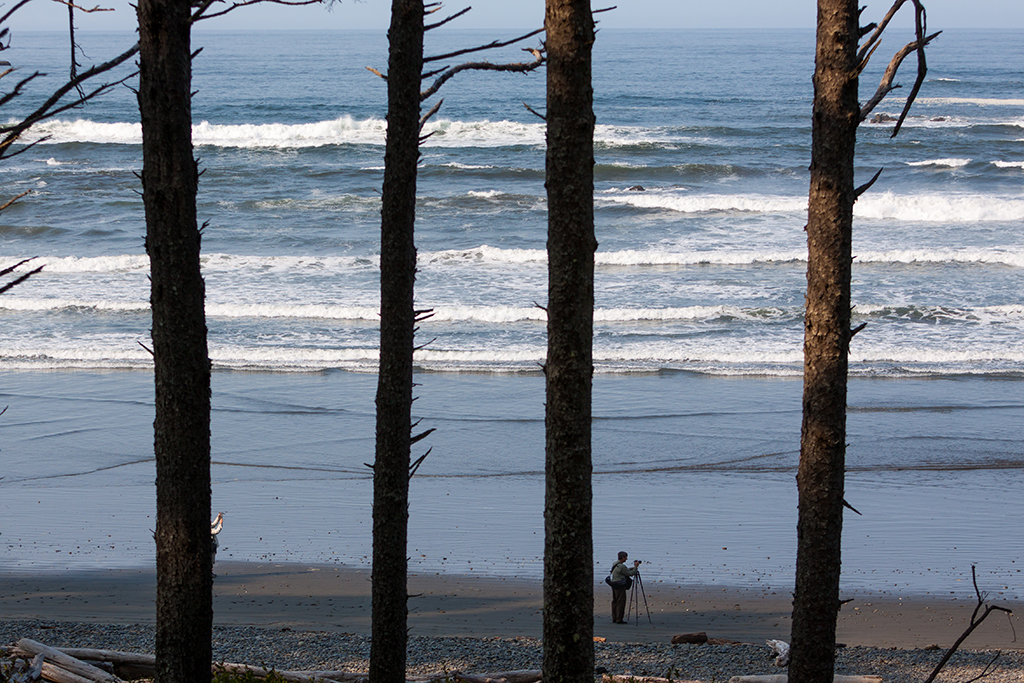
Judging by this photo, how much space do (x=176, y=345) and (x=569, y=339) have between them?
190cm

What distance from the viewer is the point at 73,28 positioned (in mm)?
4270

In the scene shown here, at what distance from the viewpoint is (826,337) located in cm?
480

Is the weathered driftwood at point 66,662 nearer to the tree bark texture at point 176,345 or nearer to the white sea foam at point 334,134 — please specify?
the tree bark texture at point 176,345

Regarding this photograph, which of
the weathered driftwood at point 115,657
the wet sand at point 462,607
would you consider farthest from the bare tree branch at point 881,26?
the weathered driftwood at point 115,657

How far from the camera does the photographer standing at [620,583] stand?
8172 millimetres

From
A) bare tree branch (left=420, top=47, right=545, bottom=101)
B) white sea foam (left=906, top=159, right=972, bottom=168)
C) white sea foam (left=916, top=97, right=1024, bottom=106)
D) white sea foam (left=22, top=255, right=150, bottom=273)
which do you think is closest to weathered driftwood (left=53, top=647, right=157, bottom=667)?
bare tree branch (left=420, top=47, right=545, bottom=101)

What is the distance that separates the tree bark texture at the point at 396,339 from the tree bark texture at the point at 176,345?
3.89ft

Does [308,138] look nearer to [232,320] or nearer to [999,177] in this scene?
[232,320]

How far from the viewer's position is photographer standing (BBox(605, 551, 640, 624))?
8.17 metres

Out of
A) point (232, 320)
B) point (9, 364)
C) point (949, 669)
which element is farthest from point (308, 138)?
point (949, 669)

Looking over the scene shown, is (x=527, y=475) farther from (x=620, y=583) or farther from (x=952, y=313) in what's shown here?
(x=952, y=313)

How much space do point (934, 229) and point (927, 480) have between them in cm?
1849

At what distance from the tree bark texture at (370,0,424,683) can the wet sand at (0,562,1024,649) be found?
107 inches

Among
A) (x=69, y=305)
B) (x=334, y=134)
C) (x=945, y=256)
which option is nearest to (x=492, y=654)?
(x=69, y=305)
